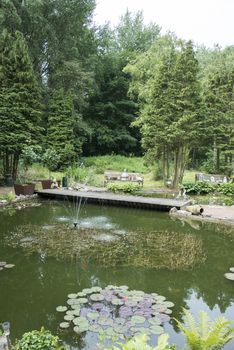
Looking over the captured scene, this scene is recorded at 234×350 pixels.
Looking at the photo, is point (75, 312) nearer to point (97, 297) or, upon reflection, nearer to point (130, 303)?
point (97, 297)

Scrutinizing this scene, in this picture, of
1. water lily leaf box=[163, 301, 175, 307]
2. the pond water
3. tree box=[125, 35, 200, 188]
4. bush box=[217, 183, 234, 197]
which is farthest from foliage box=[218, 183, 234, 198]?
water lily leaf box=[163, 301, 175, 307]

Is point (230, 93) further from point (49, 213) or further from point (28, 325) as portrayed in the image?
point (28, 325)

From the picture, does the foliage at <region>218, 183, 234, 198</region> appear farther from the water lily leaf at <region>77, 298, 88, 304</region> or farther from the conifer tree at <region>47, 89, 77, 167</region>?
the water lily leaf at <region>77, 298, 88, 304</region>

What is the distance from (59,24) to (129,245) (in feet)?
54.2

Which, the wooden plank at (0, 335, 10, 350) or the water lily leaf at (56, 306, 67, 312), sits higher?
the wooden plank at (0, 335, 10, 350)

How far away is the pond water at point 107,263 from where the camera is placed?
517 cm

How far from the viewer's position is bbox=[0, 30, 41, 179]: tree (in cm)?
1459

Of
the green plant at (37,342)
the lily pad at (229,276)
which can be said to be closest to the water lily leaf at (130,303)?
the green plant at (37,342)

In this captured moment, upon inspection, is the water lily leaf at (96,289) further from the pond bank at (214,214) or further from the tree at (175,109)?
the tree at (175,109)

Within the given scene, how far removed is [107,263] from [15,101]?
10.4m

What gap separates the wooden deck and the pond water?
1.25m

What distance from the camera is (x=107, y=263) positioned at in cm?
691

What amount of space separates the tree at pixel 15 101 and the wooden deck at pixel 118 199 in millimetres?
2414

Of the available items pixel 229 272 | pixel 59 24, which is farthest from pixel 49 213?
pixel 59 24
